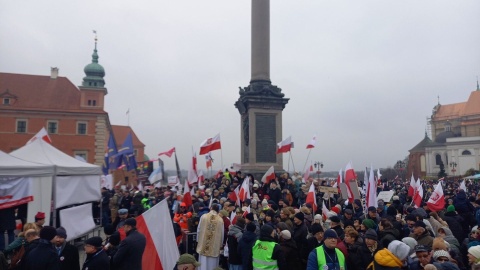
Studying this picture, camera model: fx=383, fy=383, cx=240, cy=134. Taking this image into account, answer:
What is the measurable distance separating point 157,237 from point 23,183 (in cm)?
666

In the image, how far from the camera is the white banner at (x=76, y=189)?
1144 centimetres

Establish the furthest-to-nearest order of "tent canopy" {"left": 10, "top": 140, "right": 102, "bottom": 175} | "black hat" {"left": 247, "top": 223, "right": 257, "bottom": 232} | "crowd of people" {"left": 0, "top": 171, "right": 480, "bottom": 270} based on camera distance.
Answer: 1. "tent canopy" {"left": 10, "top": 140, "right": 102, "bottom": 175}
2. "black hat" {"left": 247, "top": 223, "right": 257, "bottom": 232}
3. "crowd of people" {"left": 0, "top": 171, "right": 480, "bottom": 270}

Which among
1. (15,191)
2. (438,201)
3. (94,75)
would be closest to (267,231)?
(438,201)

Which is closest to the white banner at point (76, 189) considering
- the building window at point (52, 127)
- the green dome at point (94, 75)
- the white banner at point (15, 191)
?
the white banner at point (15, 191)

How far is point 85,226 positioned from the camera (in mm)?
12547

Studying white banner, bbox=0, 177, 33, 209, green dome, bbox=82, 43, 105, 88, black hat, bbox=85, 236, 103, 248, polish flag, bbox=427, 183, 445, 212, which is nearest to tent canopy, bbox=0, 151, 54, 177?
white banner, bbox=0, 177, 33, 209

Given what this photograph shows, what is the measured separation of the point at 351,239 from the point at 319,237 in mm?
855

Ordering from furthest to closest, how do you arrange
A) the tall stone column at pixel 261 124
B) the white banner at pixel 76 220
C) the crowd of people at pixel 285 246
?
the tall stone column at pixel 261 124 < the white banner at pixel 76 220 < the crowd of people at pixel 285 246

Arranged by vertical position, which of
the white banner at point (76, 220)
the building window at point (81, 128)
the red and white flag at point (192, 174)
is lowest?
the white banner at point (76, 220)

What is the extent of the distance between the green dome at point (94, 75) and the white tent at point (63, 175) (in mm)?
50436

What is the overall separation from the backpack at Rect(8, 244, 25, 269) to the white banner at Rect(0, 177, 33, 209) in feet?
14.5

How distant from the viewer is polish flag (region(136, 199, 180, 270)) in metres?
5.69

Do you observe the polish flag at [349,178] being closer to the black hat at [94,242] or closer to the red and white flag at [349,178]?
the red and white flag at [349,178]

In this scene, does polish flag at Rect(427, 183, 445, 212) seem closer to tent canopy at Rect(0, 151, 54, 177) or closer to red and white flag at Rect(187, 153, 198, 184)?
red and white flag at Rect(187, 153, 198, 184)
